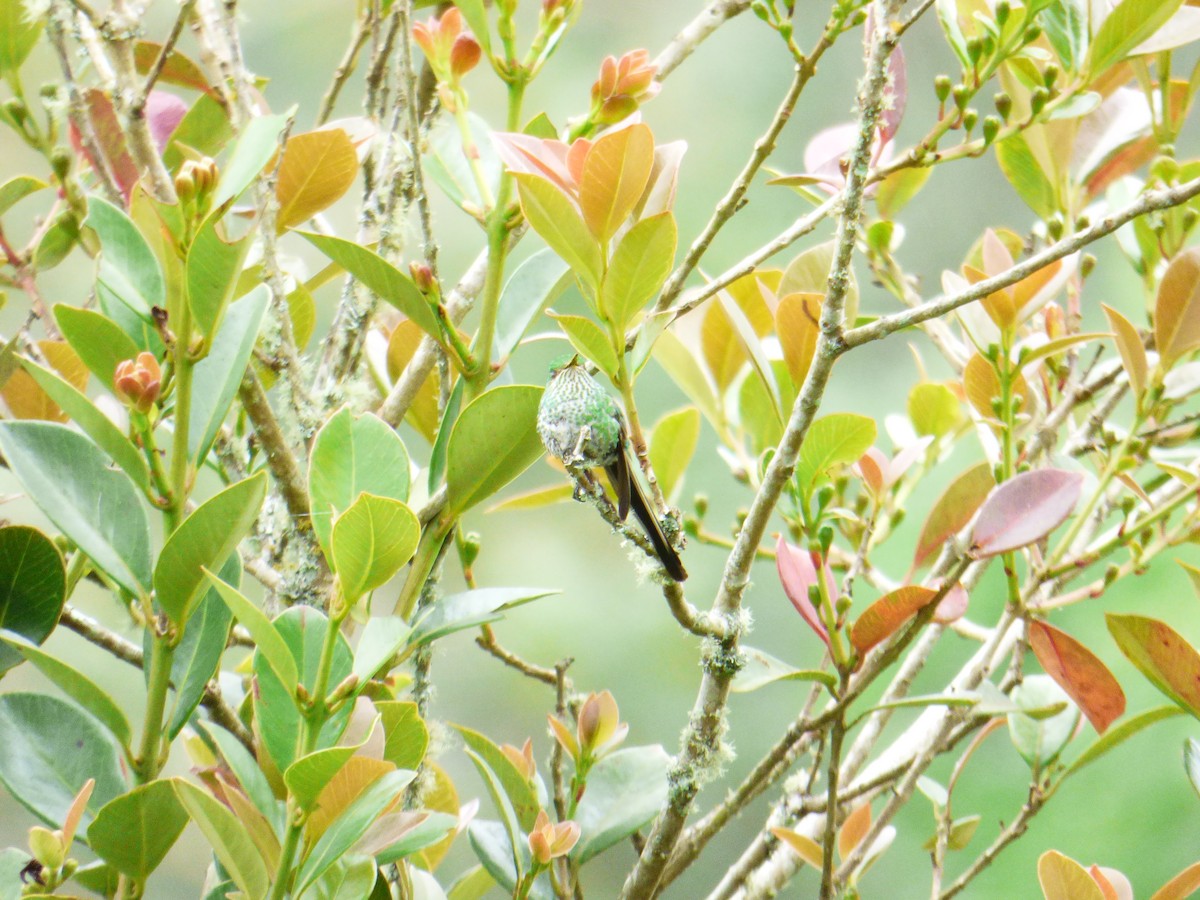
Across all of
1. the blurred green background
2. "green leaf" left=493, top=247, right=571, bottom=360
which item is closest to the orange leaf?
"green leaf" left=493, top=247, right=571, bottom=360

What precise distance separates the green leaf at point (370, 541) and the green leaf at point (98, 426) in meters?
0.13

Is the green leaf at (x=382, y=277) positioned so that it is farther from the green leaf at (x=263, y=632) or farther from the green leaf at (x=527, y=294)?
the green leaf at (x=263, y=632)

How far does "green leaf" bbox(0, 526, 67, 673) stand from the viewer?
0.56 metres

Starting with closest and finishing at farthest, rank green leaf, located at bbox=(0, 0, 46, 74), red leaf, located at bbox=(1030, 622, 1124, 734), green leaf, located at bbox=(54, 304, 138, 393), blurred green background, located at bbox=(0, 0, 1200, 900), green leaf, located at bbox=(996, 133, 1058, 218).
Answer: green leaf, located at bbox=(54, 304, 138, 393) < red leaf, located at bbox=(1030, 622, 1124, 734) < green leaf, located at bbox=(0, 0, 46, 74) < green leaf, located at bbox=(996, 133, 1058, 218) < blurred green background, located at bbox=(0, 0, 1200, 900)

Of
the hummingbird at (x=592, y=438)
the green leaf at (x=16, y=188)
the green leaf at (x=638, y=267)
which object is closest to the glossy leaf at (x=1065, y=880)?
the hummingbird at (x=592, y=438)

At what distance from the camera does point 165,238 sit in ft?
1.65

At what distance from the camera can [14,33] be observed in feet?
2.47

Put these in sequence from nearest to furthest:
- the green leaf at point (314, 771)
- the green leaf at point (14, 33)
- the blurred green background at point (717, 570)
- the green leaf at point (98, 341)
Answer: the green leaf at point (314, 771) → the green leaf at point (98, 341) → the green leaf at point (14, 33) → the blurred green background at point (717, 570)

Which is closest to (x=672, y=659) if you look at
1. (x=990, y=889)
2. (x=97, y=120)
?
(x=990, y=889)

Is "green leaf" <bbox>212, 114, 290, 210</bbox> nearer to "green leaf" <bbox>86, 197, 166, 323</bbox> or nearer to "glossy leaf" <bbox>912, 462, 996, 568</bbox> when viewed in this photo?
"green leaf" <bbox>86, 197, 166, 323</bbox>

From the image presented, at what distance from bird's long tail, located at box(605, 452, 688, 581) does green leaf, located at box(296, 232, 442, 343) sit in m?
0.13

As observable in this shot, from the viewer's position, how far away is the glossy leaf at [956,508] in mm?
732

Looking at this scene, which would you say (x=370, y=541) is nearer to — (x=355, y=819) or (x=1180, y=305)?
(x=355, y=819)

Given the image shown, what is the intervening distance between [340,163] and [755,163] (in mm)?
269
